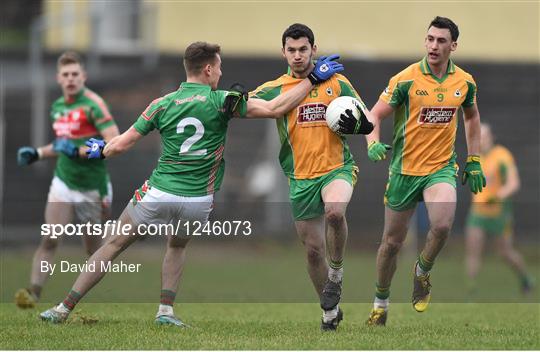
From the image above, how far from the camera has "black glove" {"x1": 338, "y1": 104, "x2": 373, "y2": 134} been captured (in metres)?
9.37

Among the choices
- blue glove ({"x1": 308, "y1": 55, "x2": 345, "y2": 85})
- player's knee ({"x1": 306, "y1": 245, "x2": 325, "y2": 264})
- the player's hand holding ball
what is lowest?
player's knee ({"x1": 306, "y1": 245, "x2": 325, "y2": 264})

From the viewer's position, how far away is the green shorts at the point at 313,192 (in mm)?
9719

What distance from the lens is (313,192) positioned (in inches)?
384

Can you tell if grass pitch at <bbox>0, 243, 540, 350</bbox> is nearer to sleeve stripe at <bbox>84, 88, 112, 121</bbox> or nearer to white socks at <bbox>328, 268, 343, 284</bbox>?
white socks at <bbox>328, 268, 343, 284</bbox>

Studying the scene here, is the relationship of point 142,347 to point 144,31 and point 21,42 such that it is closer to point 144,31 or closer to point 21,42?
point 144,31

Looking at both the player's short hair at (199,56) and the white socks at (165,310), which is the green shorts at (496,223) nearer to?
the white socks at (165,310)

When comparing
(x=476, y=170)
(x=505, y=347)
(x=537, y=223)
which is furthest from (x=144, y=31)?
(x=505, y=347)

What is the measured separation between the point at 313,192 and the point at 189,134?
1.15m

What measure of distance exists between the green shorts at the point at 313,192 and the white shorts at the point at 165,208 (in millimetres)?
748

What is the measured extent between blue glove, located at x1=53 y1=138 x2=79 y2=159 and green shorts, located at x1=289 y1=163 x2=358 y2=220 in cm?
267

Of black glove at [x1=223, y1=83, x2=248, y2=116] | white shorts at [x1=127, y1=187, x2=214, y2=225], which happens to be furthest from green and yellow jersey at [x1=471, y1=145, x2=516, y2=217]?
black glove at [x1=223, y1=83, x2=248, y2=116]

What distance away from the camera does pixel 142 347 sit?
8594 mm

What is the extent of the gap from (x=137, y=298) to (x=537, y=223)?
45.4ft

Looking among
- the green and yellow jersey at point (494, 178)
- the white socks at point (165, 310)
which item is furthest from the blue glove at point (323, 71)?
the green and yellow jersey at point (494, 178)
